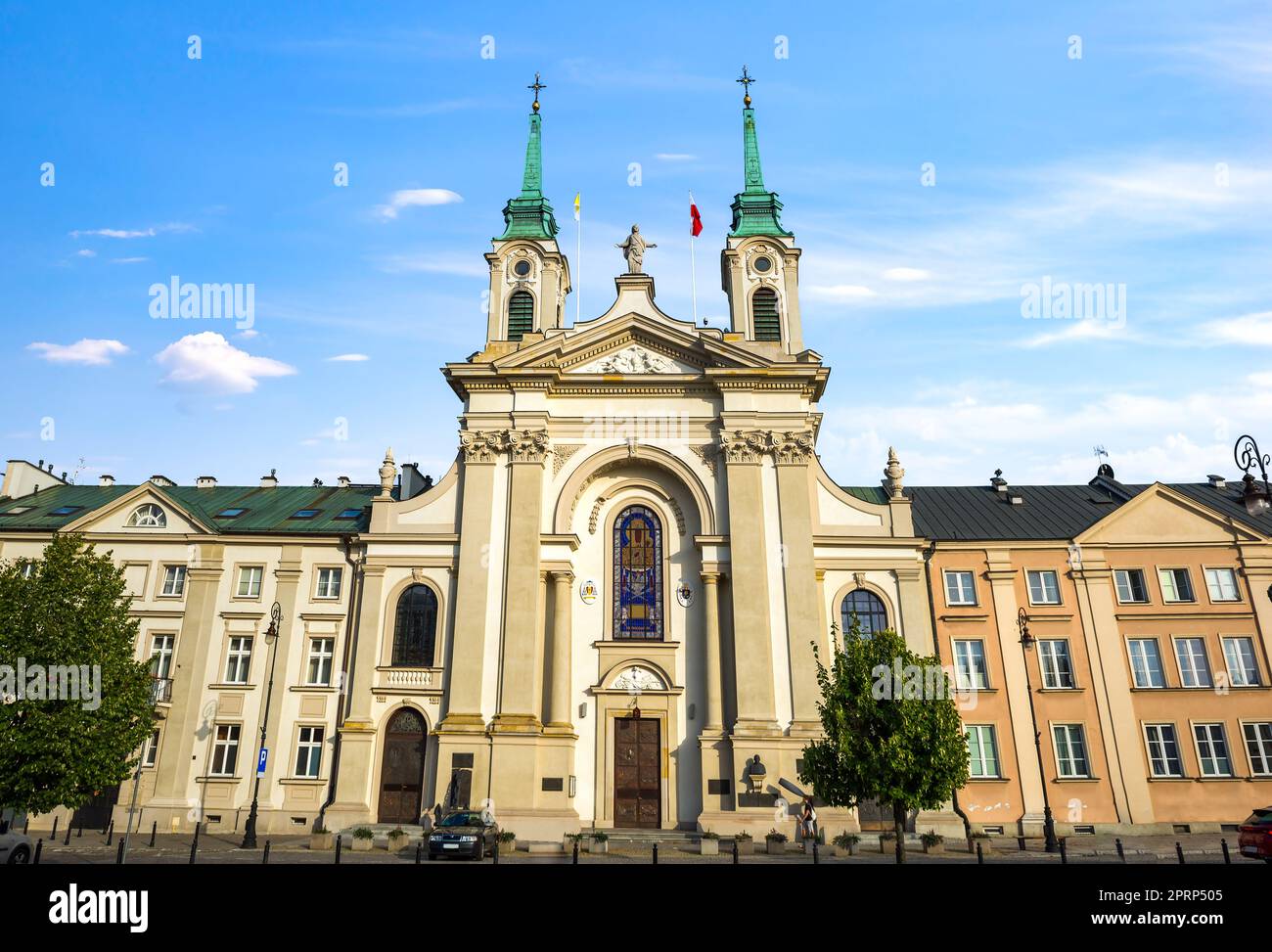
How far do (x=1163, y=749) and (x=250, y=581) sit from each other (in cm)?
4192

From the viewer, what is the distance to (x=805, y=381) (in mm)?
36625

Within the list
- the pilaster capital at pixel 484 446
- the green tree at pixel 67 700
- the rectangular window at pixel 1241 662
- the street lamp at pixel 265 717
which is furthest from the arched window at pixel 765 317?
the green tree at pixel 67 700

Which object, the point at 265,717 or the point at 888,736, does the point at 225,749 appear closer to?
the point at 265,717

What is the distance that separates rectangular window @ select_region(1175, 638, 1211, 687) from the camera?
113ft

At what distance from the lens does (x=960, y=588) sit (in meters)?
36.5

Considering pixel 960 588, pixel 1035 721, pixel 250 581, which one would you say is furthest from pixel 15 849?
pixel 1035 721

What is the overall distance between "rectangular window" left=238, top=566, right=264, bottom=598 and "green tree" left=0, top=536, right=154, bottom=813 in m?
5.18

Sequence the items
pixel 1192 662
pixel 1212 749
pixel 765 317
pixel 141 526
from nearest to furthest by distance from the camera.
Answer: pixel 1212 749, pixel 1192 662, pixel 141 526, pixel 765 317

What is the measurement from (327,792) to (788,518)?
23.3 m

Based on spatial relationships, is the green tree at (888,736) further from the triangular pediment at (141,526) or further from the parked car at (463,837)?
the triangular pediment at (141,526)

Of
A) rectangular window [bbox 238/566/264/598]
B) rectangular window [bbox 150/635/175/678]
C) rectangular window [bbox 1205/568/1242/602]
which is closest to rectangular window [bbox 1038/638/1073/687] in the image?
Result: rectangular window [bbox 1205/568/1242/602]

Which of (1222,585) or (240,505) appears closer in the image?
(1222,585)
